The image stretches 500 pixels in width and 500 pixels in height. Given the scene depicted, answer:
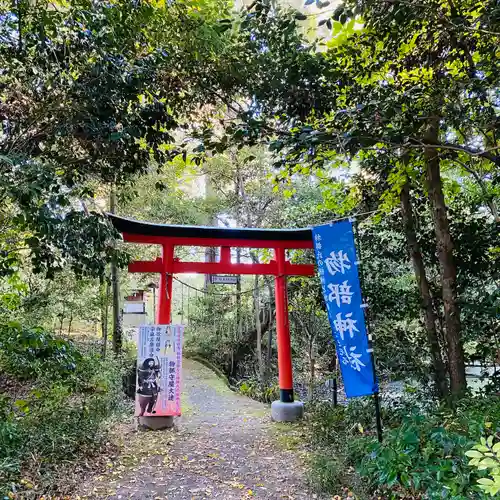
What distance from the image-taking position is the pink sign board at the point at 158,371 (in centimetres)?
562

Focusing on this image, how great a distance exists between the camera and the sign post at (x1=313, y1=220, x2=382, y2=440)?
13.1ft

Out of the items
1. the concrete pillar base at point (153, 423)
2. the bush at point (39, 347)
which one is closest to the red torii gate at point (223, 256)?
the concrete pillar base at point (153, 423)

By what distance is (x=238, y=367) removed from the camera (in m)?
12.4

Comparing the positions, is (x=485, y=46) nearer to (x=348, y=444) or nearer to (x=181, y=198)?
(x=348, y=444)

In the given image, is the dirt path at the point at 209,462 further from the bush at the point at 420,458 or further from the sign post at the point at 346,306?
the sign post at the point at 346,306

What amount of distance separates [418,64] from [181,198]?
281 inches

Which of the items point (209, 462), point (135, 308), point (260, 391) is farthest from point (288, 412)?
point (135, 308)

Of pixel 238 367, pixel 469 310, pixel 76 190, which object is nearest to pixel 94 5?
pixel 76 190

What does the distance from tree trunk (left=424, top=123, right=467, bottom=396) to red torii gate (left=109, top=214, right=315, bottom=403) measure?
2117 millimetres

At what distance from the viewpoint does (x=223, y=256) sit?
6.43 meters

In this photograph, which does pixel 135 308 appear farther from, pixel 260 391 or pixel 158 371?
pixel 260 391

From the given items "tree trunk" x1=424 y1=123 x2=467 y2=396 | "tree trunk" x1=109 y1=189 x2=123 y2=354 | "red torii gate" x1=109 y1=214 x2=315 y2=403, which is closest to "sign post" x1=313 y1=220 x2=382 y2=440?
"tree trunk" x1=424 y1=123 x2=467 y2=396

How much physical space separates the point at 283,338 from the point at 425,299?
2491 mm

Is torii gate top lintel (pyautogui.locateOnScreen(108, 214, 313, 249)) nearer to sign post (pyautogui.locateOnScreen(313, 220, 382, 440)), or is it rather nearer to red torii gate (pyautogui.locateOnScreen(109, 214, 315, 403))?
red torii gate (pyautogui.locateOnScreen(109, 214, 315, 403))
